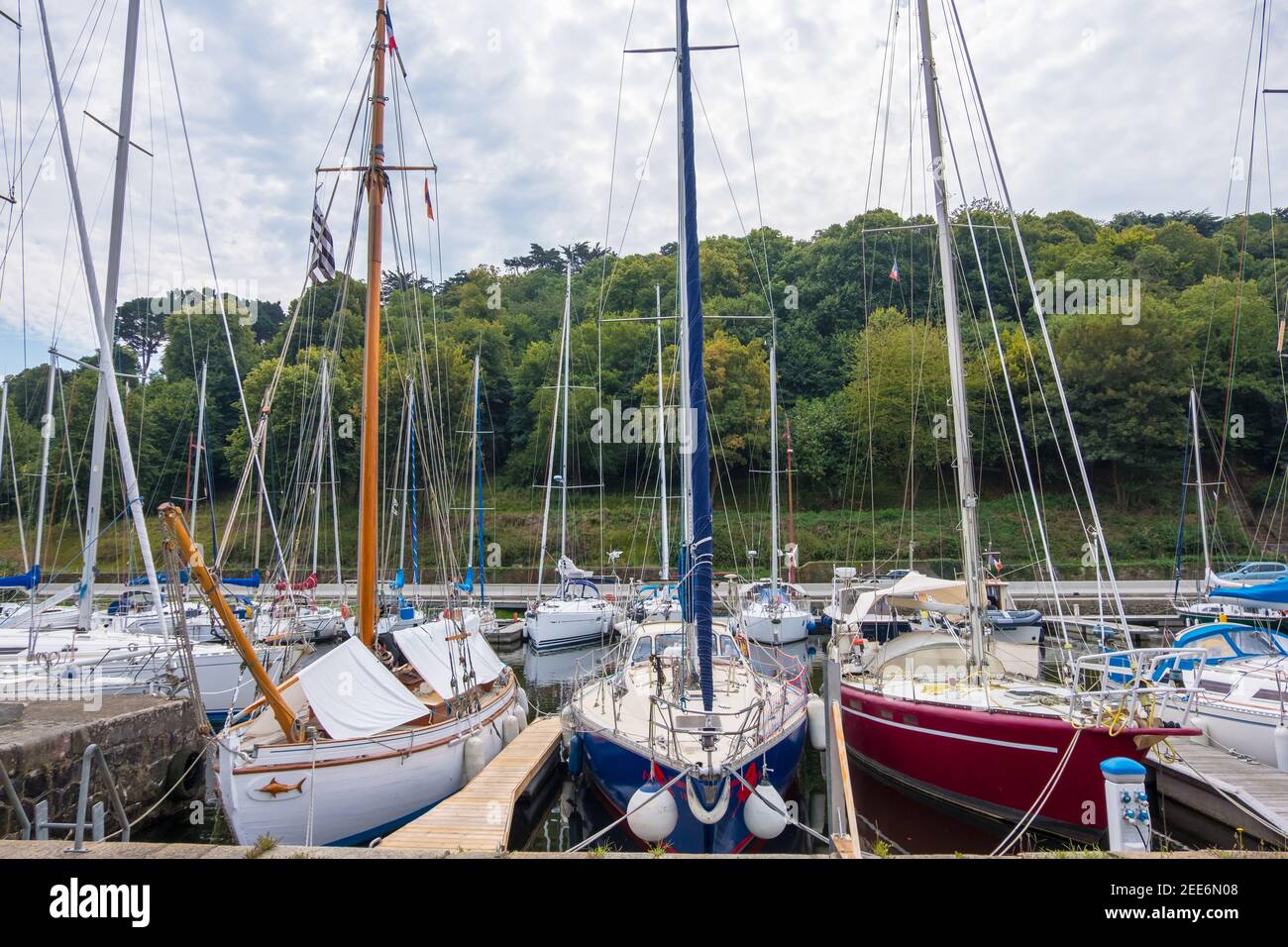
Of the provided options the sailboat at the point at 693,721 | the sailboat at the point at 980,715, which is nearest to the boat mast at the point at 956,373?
the sailboat at the point at 980,715

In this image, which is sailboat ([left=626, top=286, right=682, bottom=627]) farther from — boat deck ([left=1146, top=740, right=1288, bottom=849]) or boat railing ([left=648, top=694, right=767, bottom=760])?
boat deck ([left=1146, top=740, right=1288, bottom=849])

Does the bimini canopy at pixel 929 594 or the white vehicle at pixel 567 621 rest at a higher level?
the bimini canopy at pixel 929 594

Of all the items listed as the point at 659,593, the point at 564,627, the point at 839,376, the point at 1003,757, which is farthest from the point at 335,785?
the point at 839,376

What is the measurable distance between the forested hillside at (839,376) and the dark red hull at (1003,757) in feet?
78.9

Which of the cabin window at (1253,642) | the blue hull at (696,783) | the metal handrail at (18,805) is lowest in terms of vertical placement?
the blue hull at (696,783)

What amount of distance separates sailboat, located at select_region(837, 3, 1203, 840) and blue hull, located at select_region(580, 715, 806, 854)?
2.08 m

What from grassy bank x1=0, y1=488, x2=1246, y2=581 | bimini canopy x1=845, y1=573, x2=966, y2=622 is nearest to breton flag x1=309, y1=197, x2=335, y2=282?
bimini canopy x1=845, y1=573, x2=966, y2=622

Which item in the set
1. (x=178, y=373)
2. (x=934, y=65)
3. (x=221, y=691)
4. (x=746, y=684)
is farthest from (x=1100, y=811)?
(x=178, y=373)

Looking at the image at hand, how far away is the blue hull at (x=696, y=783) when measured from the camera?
346 inches

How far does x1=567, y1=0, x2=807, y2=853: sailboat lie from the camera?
873 cm

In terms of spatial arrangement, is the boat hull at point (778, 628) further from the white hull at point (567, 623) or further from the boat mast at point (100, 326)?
the boat mast at point (100, 326)

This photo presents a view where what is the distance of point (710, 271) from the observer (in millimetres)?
60188
